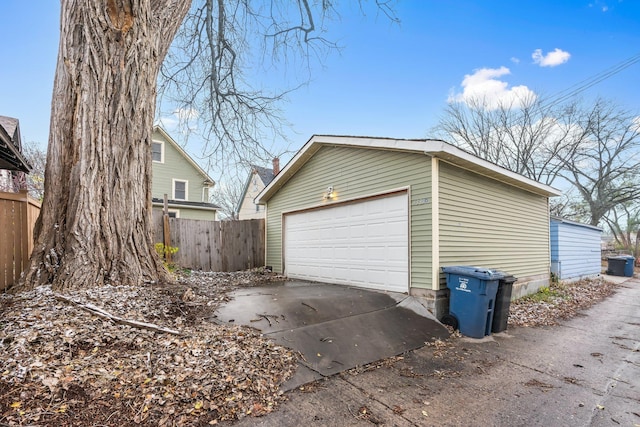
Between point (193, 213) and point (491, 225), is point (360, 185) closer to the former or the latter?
point (491, 225)

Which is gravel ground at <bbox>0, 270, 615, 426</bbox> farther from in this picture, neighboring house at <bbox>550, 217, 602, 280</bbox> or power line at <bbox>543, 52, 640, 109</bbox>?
power line at <bbox>543, 52, 640, 109</bbox>

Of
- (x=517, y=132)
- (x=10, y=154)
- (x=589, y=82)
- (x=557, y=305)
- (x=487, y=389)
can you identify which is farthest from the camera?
(x=517, y=132)

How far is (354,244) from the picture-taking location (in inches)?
285

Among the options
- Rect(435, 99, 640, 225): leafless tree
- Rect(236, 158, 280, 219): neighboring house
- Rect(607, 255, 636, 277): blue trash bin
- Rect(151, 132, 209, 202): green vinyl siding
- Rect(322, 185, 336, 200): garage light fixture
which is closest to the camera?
Rect(322, 185, 336, 200): garage light fixture

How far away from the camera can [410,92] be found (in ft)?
37.6

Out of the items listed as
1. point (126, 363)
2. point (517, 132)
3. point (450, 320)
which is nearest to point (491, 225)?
point (450, 320)

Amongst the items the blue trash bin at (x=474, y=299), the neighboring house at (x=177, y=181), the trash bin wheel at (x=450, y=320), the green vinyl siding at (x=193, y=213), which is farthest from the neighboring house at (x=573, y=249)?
the green vinyl siding at (x=193, y=213)

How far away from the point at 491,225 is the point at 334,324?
15.1 feet

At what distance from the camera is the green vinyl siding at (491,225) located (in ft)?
19.2

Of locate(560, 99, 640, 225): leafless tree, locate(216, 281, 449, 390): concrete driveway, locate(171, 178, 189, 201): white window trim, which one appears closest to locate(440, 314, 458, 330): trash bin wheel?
locate(216, 281, 449, 390): concrete driveway

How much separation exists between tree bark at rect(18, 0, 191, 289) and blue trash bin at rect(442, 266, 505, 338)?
4872 millimetres

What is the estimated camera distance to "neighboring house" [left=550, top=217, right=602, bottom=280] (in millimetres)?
9977

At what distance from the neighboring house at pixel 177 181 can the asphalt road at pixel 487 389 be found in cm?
1431

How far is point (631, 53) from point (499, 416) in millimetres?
17932
